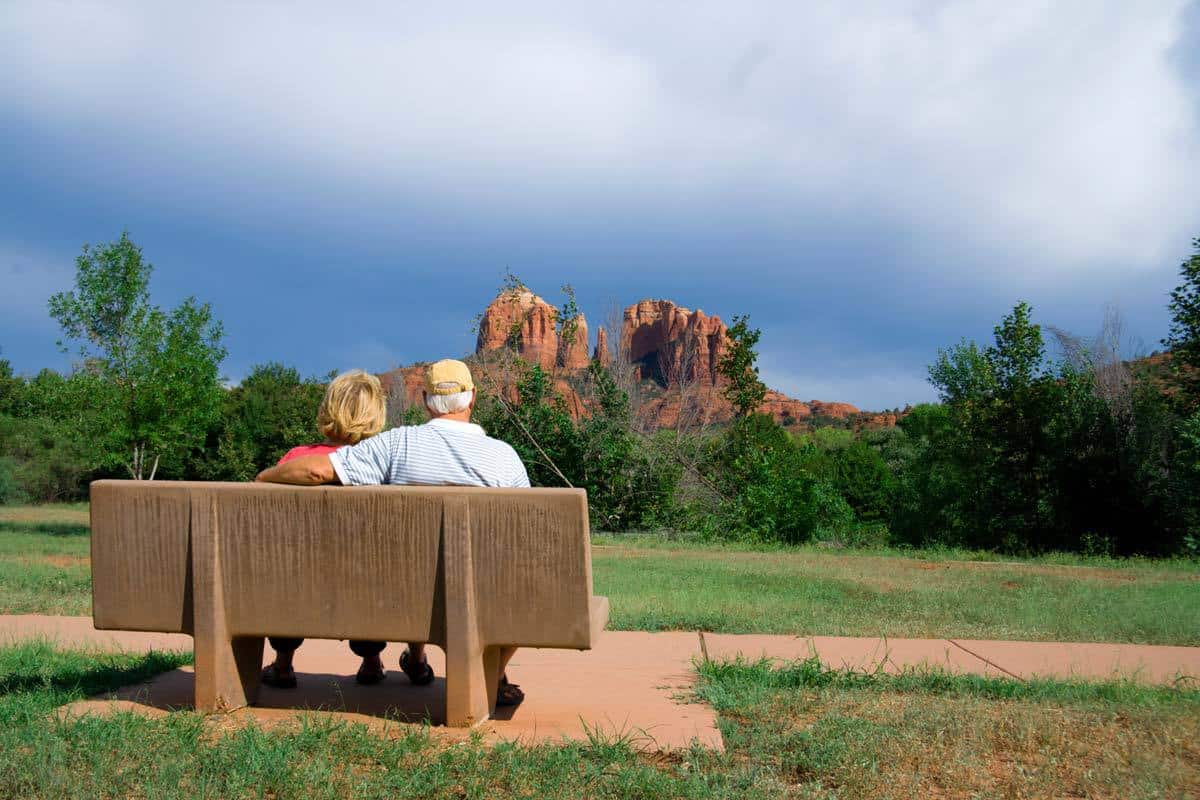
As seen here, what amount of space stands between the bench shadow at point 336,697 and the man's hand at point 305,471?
3.22 ft

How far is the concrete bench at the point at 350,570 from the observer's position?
353 cm

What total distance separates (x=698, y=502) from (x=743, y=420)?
2775 millimetres

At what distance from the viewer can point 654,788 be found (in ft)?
9.82

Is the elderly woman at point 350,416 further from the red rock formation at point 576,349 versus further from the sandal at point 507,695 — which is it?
the red rock formation at point 576,349

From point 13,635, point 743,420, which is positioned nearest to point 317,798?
point 13,635

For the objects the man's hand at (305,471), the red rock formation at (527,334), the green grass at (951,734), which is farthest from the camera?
the red rock formation at (527,334)

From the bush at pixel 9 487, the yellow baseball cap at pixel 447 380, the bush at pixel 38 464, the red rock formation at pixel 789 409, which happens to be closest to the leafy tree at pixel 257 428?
the bush at pixel 38 464

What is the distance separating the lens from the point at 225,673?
3836mm

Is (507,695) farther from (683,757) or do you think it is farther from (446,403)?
(446,403)

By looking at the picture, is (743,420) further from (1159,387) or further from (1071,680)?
(1071,680)

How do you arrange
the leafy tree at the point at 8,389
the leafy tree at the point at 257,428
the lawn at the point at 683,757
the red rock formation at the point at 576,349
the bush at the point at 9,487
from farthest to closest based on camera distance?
the leafy tree at the point at 8,389 < the leafy tree at the point at 257,428 < the bush at the point at 9,487 < the red rock formation at the point at 576,349 < the lawn at the point at 683,757

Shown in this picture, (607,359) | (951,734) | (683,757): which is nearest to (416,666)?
(683,757)

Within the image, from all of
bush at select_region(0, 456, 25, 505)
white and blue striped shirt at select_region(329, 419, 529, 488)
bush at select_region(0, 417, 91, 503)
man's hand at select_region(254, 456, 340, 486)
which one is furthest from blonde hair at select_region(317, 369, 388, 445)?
bush at select_region(0, 456, 25, 505)

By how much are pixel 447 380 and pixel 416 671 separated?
4.83 feet
